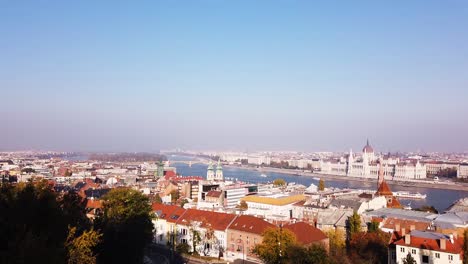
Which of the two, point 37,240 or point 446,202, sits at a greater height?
point 37,240

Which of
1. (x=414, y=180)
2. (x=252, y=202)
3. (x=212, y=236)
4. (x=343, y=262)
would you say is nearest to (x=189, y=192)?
(x=252, y=202)

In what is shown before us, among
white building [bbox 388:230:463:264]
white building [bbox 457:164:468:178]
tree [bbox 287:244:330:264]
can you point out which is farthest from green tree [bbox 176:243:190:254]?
white building [bbox 457:164:468:178]

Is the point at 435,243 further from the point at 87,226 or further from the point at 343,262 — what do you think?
the point at 87,226

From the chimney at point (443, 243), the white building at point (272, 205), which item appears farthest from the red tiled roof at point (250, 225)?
the white building at point (272, 205)

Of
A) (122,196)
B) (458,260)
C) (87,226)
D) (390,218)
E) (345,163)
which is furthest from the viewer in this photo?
(345,163)

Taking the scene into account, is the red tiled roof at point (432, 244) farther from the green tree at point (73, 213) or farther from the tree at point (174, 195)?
the tree at point (174, 195)
